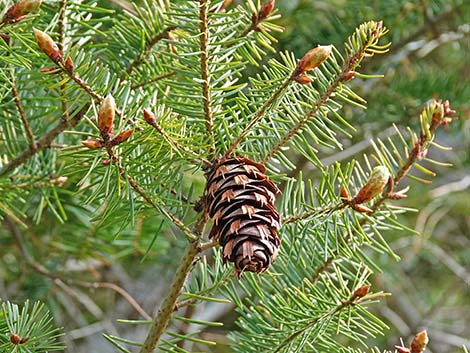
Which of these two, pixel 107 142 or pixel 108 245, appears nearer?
pixel 107 142

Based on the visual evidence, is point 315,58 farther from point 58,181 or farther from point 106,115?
point 58,181

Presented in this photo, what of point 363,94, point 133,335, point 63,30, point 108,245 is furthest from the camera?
point 133,335

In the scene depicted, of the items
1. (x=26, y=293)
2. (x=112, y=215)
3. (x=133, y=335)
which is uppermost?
(x=112, y=215)

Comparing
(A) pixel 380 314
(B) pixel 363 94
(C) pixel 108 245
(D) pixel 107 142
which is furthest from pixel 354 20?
(A) pixel 380 314

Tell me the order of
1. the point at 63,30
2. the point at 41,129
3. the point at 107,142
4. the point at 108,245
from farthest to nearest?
the point at 108,245 < the point at 41,129 < the point at 63,30 < the point at 107,142

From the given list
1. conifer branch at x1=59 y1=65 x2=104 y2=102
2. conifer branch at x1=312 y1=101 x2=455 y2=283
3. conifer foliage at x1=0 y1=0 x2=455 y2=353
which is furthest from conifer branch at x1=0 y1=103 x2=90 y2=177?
conifer branch at x1=312 y1=101 x2=455 y2=283

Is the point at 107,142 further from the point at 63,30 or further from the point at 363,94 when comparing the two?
the point at 363,94

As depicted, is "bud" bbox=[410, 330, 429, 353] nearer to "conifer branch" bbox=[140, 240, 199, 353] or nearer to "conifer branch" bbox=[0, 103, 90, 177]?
"conifer branch" bbox=[140, 240, 199, 353]

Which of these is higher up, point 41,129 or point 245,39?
point 245,39
